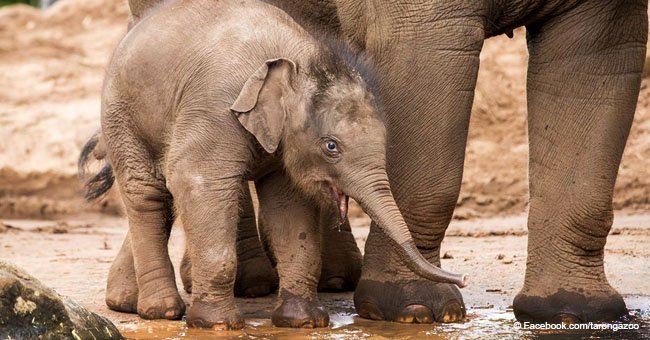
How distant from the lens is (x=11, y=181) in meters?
10.9

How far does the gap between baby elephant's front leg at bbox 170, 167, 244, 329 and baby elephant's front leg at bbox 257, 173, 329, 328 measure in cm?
22

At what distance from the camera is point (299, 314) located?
19.3 ft

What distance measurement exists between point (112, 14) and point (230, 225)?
844cm

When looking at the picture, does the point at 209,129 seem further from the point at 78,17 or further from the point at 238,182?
the point at 78,17

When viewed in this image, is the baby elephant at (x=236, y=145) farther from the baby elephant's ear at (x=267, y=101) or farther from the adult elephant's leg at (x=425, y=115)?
the adult elephant's leg at (x=425, y=115)

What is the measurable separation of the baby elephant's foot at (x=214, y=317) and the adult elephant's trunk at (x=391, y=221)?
2.11ft

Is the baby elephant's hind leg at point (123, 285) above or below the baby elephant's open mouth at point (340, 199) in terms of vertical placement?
below

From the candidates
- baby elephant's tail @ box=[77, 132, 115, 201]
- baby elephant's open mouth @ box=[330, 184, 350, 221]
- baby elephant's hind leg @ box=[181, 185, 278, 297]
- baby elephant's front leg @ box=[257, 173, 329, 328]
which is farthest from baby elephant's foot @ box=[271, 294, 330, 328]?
baby elephant's tail @ box=[77, 132, 115, 201]

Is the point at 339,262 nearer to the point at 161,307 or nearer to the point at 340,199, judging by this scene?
the point at 161,307

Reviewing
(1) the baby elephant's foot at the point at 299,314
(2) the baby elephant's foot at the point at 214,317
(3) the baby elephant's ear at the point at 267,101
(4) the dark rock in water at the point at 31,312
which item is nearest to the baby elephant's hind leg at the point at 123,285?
(2) the baby elephant's foot at the point at 214,317

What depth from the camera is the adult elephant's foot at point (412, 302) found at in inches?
238

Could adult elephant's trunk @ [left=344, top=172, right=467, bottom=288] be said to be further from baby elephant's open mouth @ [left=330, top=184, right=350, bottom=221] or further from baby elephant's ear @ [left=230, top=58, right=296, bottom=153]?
baby elephant's ear @ [left=230, top=58, right=296, bottom=153]

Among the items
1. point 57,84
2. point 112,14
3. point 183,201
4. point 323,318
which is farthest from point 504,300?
point 112,14

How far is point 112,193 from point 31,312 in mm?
5941
